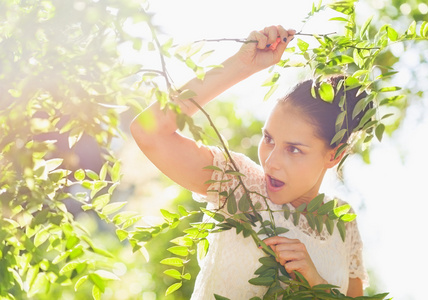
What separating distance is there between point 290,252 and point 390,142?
6.72ft

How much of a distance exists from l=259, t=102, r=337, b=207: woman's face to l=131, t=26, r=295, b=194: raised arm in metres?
0.16

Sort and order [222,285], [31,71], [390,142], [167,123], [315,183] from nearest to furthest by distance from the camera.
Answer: [31,71]
[167,123]
[222,285]
[315,183]
[390,142]

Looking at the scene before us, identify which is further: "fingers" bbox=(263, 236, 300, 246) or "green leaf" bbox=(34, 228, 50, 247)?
"fingers" bbox=(263, 236, 300, 246)

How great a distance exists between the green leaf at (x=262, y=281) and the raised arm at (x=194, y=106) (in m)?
0.40

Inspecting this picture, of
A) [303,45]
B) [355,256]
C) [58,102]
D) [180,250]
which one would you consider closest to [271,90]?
[303,45]

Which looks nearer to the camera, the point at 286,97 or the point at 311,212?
the point at 311,212

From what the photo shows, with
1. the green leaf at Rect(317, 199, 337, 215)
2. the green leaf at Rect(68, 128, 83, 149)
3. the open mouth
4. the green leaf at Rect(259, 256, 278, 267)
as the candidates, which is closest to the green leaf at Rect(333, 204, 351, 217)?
the green leaf at Rect(317, 199, 337, 215)

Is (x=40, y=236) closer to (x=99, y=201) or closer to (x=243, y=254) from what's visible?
(x=99, y=201)

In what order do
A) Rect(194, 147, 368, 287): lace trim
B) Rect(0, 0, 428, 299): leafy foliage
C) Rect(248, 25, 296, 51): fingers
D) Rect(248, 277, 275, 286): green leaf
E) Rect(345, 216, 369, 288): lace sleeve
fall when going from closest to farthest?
1. Rect(0, 0, 428, 299): leafy foliage
2. Rect(248, 277, 275, 286): green leaf
3. Rect(248, 25, 296, 51): fingers
4. Rect(194, 147, 368, 287): lace trim
5. Rect(345, 216, 369, 288): lace sleeve

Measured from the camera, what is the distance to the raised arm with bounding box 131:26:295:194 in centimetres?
113

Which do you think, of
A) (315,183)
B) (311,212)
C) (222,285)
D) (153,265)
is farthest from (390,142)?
(311,212)

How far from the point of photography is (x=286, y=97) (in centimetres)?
132

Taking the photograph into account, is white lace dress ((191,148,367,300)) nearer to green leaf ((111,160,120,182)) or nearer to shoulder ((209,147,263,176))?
shoulder ((209,147,263,176))

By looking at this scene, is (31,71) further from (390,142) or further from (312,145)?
(390,142)
